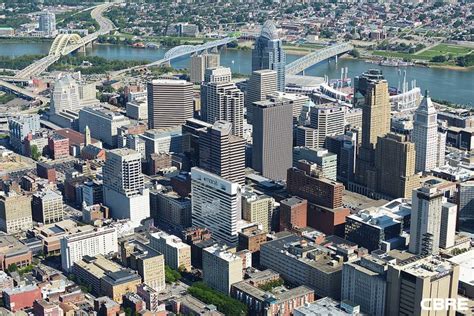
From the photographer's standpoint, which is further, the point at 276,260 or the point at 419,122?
the point at 419,122

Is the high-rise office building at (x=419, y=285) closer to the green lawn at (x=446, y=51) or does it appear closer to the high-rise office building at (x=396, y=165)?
the high-rise office building at (x=396, y=165)

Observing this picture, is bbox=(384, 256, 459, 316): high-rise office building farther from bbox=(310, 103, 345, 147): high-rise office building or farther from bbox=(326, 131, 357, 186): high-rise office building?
bbox=(310, 103, 345, 147): high-rise office building

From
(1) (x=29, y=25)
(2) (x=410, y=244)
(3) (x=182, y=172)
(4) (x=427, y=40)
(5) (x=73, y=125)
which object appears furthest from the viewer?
(1) (x=29, y=25)

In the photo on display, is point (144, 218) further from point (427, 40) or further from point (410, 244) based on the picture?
point (427, 40)

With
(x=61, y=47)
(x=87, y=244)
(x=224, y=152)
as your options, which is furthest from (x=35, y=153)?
(x=61, y=47)

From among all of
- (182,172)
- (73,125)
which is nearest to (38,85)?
(73,125)

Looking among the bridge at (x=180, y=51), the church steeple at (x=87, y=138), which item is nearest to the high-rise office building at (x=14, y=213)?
the church steeple at (x=87, y=138)

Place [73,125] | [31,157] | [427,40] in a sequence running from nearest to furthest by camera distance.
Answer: [31,157] < [73,125] < [427,40]
